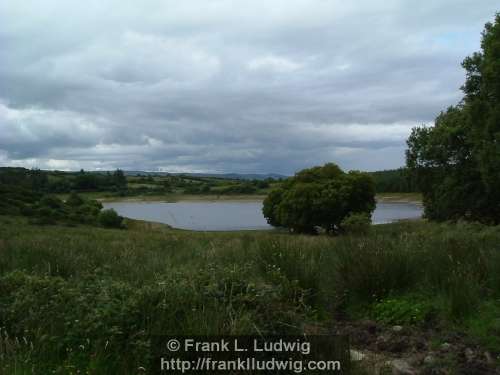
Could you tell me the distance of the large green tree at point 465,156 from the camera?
80.9 ft

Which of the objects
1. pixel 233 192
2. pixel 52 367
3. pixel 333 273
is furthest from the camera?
pixel 233 192

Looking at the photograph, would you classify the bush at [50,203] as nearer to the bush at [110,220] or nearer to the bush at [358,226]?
the bush at [110,220]

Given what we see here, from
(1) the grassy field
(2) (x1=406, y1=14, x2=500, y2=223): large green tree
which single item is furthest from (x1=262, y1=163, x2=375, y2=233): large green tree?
(1) the grassy field

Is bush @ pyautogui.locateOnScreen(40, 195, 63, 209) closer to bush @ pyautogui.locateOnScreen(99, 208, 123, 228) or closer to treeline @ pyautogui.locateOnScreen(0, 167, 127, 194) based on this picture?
bush @ pyautogui.locateOnScreen(99, 208, 123, 228)

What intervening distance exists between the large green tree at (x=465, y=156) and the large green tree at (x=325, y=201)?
6.95 metres

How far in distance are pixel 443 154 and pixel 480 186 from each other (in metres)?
3.48

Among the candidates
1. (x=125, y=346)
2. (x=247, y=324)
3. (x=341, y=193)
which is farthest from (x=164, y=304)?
(x=341, y=193)

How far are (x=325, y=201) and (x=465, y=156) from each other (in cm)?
1290

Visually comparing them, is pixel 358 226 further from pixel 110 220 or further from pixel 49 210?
pixel 110 220

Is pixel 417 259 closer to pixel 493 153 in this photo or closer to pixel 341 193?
pixel 493 153

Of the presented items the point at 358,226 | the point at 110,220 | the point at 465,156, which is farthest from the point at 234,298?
the point at 110,220

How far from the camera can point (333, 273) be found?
6664 millimetres

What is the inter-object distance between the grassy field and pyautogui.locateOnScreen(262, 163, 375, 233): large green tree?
38.0 metres

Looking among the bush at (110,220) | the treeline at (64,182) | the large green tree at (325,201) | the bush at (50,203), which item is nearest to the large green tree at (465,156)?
the large green tree at (325,201)
